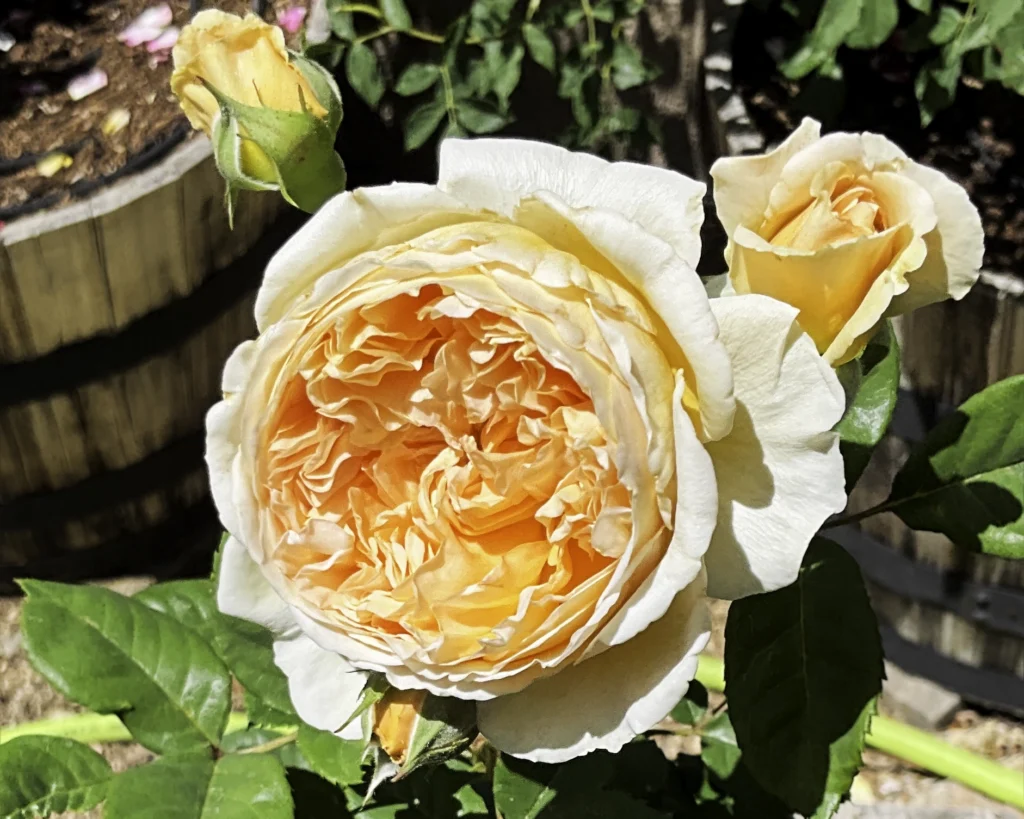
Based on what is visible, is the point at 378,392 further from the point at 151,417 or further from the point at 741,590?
the point at 151,417

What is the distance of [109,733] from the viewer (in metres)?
1.23

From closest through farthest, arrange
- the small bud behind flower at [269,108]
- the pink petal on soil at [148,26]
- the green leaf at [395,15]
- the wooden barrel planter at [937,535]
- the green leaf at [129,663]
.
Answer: the small bud behind flower at [269,108] → the green leaf at [129,663] → the wooden barrel planter at [937,535] → the green leaf at [395,15] → the pink petal on soil at [148,26]

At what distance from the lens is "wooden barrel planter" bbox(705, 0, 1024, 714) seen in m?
1.03

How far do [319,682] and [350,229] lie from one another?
0.18 meters

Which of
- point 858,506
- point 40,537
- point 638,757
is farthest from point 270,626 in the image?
point 40,537

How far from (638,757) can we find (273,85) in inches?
21.1

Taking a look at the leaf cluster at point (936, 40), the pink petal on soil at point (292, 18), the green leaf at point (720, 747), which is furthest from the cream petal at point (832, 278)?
the pink petal on soil at point (292, 18)

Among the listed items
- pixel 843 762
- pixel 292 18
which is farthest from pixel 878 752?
pixel 292 18

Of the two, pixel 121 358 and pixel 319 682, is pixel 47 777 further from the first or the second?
pixel 121 358

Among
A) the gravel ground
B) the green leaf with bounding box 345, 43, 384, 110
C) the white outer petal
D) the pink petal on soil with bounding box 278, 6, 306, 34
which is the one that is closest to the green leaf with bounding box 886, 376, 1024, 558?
the white outer petal

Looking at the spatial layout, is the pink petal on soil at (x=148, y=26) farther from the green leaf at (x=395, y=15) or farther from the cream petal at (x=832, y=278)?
the cream petal at (x=832, y=278)

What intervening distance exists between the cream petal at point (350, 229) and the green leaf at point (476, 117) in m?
0.98

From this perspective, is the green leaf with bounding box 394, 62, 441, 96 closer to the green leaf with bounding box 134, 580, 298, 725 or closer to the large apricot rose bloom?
the green leaf with bounding box 134, 580, 298, 725

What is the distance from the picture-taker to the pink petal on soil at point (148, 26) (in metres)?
1.68
